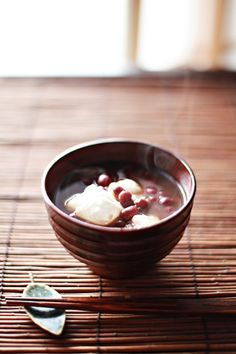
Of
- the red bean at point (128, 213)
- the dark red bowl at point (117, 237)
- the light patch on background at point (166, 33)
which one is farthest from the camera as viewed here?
the light patch on background at point (166, 33)

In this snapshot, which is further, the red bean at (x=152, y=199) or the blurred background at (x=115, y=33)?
the blurred background at (x=115, y=33)

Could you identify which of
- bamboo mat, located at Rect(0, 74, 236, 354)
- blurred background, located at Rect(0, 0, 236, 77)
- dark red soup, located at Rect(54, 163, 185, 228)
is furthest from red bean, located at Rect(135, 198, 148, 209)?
blurred background, located at Rect(0, 0, 236, 77)

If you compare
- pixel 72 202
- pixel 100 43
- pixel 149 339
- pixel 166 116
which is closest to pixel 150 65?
pixel 100 43

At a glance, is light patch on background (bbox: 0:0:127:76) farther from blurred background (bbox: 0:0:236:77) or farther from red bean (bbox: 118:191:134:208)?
red bean (bbox: 118:191:134:208)

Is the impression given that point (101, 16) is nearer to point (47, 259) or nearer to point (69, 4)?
point (69, 4)

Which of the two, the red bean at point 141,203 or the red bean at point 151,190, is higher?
the red bean at point 141,203

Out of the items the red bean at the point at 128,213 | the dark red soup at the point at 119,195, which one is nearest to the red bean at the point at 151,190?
the dark red soup at the point at 119,195

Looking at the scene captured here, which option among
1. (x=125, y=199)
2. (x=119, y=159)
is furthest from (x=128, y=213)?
(x=119, y=159)

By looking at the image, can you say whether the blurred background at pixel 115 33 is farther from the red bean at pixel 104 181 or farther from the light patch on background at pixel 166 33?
the red bean at pixel 104 181
